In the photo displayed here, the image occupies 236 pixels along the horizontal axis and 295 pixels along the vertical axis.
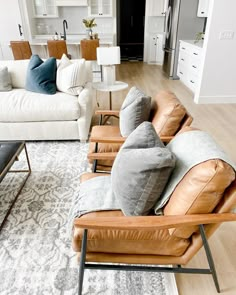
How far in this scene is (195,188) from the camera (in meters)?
0.98

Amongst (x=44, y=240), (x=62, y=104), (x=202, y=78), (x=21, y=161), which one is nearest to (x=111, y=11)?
(x=202, y=78)

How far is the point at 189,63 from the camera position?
4.61 metres

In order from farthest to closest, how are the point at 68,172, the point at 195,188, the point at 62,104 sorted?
1. the point at 62,104
2. the point at 68,172
3. the point at 195,188

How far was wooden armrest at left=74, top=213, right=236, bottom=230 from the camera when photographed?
38.6 inches

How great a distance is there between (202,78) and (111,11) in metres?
3.94

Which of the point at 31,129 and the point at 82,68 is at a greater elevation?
the point at 82,68

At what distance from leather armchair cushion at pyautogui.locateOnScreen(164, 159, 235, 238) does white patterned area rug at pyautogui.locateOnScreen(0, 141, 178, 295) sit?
511mm

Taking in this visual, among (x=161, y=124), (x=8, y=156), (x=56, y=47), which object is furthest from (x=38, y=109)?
(x=56, y=47)

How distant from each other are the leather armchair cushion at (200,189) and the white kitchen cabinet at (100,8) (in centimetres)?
657

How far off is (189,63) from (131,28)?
4620 mm

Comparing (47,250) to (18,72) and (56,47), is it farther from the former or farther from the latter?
(56,47)

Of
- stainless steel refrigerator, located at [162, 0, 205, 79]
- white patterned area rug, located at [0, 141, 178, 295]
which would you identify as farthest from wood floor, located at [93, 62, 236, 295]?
stainless steel refrigerator, located at [162, 0, 205, 79]

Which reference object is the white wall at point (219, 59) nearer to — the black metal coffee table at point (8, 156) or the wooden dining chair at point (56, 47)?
the wooden dining chair at point (56, 47)

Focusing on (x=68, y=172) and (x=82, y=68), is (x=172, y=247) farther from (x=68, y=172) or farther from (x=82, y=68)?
(x=82, y=68)
